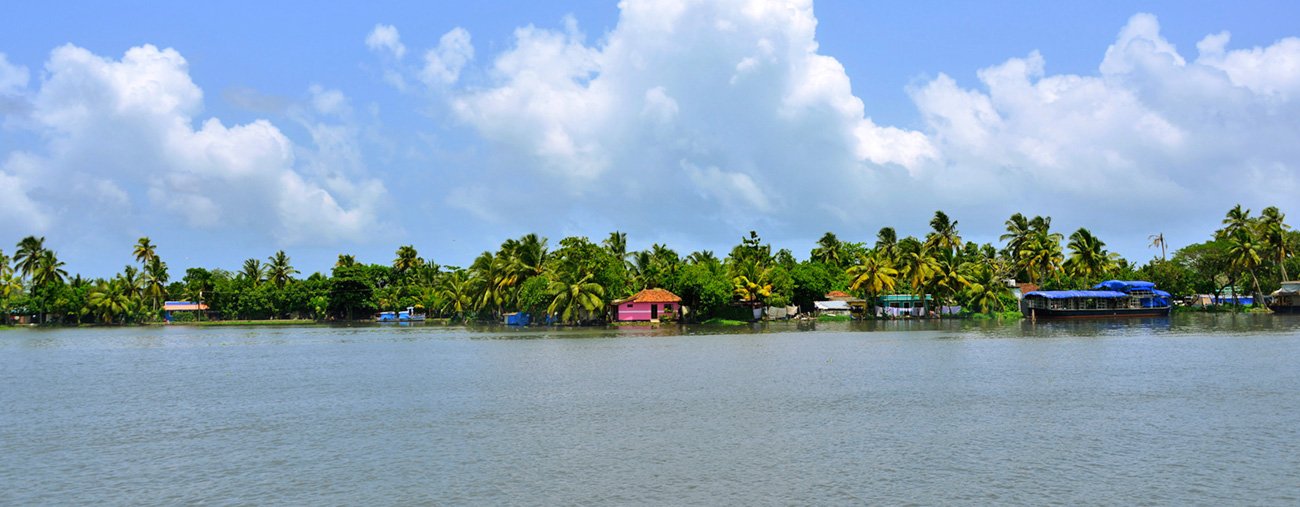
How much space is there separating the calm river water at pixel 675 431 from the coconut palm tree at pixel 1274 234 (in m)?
65.1

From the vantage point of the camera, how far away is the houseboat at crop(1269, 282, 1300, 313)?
91.6m

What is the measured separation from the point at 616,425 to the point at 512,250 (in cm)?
7679

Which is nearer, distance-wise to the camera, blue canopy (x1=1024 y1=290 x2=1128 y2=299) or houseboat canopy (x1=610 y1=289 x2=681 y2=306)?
blue canopy (x1=1024 y1=290 x2=1128 y2=299)

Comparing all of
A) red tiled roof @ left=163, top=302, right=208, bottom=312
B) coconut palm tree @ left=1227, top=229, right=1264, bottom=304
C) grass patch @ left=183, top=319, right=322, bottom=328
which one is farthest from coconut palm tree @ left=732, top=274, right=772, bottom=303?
red tiled roof @ left=163, top=302, right=208, bottom=312

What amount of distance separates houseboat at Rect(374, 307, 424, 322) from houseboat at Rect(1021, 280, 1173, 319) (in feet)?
272

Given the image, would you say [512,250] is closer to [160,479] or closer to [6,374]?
[6,374]

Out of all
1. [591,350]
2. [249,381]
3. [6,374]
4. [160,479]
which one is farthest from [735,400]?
[6,374]

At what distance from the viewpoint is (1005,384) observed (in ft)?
92.7

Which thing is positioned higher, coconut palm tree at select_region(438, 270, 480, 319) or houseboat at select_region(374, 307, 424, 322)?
coconut palm tree at select_region(438, 270, 480, 319)

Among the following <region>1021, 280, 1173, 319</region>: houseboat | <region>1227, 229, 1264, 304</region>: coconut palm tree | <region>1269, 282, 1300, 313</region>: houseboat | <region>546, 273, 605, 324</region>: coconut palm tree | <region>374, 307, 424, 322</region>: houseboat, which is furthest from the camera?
<region>374, 307, 424, 322</region>: houseboat

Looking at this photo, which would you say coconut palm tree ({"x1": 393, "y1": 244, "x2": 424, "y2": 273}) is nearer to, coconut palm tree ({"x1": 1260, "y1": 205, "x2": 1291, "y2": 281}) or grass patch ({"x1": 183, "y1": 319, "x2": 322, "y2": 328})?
grass patch ({"x1": 183, "y1": 319, "x2": 322, "y2": 328})

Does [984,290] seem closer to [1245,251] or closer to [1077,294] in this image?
[1077,294]

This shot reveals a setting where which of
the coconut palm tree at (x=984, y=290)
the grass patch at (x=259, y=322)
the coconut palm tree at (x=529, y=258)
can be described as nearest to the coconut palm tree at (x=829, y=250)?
the coconut palm tree at (x=984, y=290)

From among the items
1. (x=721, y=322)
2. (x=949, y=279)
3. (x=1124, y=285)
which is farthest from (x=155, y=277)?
(x=1124, y=285)
